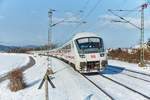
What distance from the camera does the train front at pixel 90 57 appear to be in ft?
42.5

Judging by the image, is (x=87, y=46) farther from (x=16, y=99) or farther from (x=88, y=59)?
(x=16, y=99)

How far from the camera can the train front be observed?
13.0 meters

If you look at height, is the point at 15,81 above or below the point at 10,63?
above

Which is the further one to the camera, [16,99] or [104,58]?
[104,58]

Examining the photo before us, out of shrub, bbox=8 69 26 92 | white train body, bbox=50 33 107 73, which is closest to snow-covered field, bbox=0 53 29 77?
shrub, bbox=8 69 26 92

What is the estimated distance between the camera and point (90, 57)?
42.9 ft

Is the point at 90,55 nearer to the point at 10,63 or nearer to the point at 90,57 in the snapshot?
the point at 90,57

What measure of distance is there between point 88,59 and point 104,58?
128cm

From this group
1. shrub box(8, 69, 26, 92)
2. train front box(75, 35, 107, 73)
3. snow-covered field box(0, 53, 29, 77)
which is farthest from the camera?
snow-covered field box(0, 53, 29, 77)

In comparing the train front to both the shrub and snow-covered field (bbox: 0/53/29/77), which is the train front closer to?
the shrub

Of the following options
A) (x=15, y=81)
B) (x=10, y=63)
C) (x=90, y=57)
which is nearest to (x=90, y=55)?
(x=90, y=57)

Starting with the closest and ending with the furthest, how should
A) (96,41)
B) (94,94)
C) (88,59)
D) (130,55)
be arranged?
1. (94,94)
2. (88,59)
3. (96,41)
4. (130,55)

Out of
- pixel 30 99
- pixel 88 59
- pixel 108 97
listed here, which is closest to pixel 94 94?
pixel 108 97

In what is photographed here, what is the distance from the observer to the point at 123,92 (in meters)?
8.02
